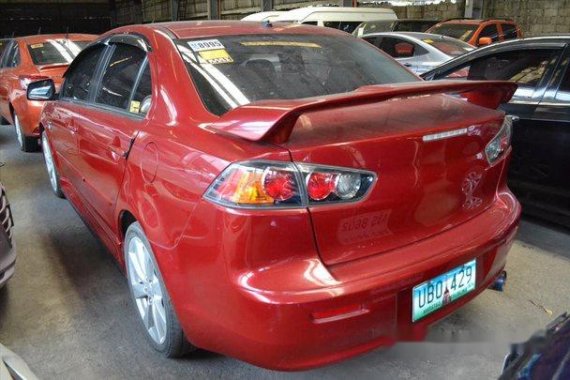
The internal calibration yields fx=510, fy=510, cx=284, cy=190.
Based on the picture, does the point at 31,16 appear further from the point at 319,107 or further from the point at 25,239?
the point at 319,107

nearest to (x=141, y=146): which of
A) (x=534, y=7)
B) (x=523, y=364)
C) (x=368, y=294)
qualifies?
(x=368, y=294)

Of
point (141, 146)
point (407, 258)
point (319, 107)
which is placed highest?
point (319, 107)

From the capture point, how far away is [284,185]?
61.5 inches

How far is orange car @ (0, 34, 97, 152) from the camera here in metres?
5.52

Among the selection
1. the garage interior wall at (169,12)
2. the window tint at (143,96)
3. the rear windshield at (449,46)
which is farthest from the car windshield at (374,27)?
the window tint at (143,96)

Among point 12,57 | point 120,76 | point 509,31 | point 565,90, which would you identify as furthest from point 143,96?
point 509,31

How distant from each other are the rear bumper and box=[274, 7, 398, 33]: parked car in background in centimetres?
954

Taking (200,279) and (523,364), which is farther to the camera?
(200,279)

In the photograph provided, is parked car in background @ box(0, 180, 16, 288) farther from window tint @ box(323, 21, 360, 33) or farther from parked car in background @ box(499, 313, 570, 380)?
window tint @ box(323, 21, 360, 33)

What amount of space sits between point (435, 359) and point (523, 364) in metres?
1.00

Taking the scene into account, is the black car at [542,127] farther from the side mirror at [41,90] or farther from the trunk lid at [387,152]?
the side mirror at [41,90]

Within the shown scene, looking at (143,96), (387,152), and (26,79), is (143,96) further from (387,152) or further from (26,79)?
(26,79)

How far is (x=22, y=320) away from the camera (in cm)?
261

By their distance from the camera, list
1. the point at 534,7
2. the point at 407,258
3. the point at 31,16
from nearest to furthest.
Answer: the point at 407,258
the point at 534,7
the point at 31,16
